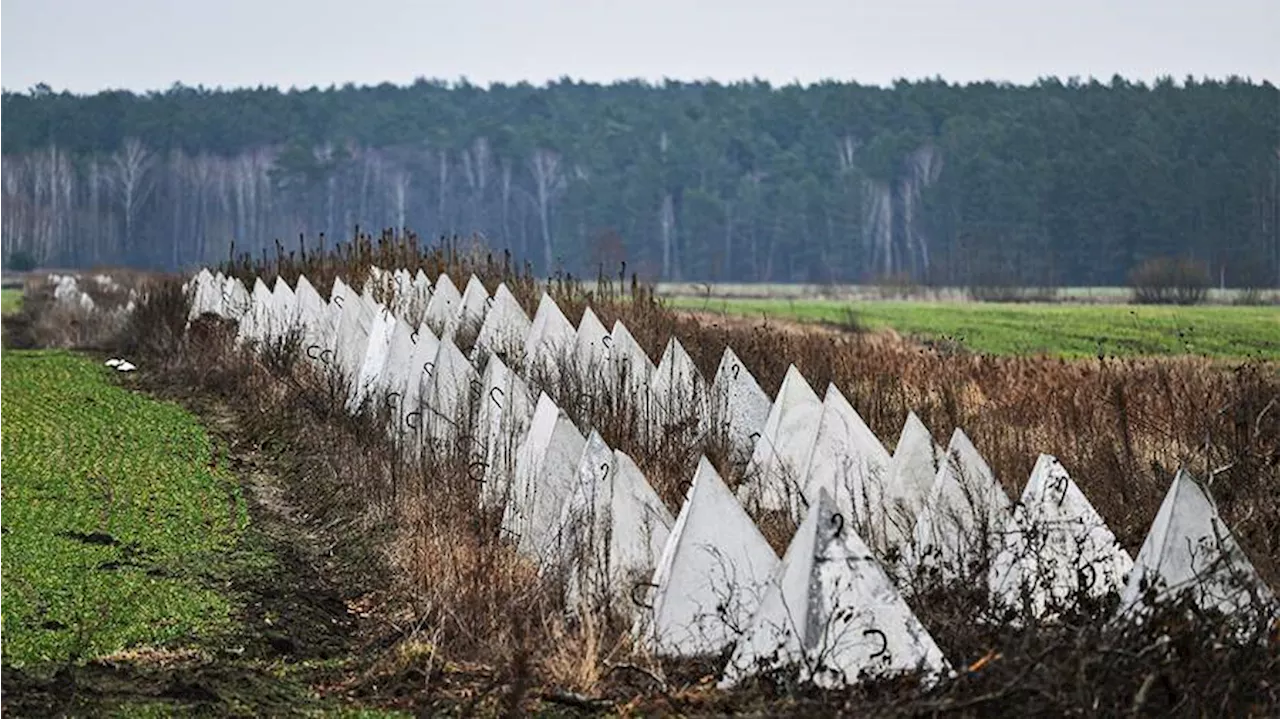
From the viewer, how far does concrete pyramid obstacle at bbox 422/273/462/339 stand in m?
21.5

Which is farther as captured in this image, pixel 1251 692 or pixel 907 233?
pixel 907 233

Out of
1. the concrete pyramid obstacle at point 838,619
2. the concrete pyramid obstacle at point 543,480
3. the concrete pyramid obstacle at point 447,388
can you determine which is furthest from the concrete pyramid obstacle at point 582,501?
the concrete pyramid obstacle at point 447,388

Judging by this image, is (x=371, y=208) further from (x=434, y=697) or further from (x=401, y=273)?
(x=434, y=697)

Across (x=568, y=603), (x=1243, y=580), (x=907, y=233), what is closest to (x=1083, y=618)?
(x=1243, y=580)

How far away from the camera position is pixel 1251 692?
7621mm

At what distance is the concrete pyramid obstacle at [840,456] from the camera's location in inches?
469

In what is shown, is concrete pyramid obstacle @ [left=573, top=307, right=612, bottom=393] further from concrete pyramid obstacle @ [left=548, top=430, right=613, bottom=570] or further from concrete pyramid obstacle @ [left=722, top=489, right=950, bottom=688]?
concrete pyramid obstacle @ [left=722, top=489, right=950, bottom=688]

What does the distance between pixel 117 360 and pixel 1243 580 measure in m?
20.0

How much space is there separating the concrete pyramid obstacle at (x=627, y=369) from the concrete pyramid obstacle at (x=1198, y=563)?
625 centimetres

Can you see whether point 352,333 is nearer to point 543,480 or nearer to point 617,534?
point 543,480

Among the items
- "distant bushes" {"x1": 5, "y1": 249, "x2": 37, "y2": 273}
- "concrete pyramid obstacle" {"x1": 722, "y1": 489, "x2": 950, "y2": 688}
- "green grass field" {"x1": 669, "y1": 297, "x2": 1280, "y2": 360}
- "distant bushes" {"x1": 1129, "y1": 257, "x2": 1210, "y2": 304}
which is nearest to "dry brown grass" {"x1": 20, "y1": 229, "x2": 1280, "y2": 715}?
"concrete pyramid obstacle" {"x1": 722, "y1": 489, "x2": 950, "y2": 688}

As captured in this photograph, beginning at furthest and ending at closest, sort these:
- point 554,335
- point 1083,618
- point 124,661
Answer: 1. point 554,335
2. point 124,661
3. point 1083,618

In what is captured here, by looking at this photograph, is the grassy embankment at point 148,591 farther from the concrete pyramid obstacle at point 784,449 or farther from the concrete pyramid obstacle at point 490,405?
the concrete pyramid obstacle at point 784,449

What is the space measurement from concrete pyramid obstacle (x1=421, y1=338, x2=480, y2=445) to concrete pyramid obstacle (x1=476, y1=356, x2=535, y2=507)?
0.59 metres
